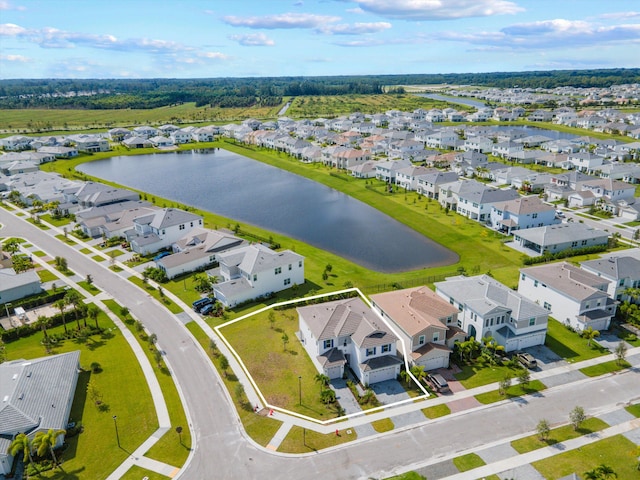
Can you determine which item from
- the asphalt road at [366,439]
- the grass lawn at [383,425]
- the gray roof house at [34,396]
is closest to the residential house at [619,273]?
the asphalt road at [366,439]

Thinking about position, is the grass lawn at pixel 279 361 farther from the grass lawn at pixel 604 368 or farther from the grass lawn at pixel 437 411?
the grass lawn at pixel 604 368

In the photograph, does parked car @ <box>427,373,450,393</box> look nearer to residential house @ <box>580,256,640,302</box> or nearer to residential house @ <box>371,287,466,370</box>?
residential house @ <box>371,287,466,370</box>

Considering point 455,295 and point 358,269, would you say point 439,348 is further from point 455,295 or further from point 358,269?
point 358,269

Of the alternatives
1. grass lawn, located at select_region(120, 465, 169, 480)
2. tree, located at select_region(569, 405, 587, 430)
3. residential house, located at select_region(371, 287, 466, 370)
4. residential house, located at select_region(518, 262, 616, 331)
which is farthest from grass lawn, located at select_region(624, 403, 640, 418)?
grass lawn, located at select_region(120, 465, 169, 480)

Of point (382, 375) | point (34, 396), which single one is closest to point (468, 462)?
point (382, 375)

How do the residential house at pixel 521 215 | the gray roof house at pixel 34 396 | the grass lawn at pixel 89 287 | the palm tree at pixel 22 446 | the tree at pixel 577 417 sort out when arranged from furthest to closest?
1. the residential house at pixel 521 215
2. the grass lawn at pixel 89 287
3. the tree at pixel 577 417
4. the gray roof house at pixel 34 396
5. the palm tree at pixel 22 446

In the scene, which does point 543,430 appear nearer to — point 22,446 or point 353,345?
point 353,345

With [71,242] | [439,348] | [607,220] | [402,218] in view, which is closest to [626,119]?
[607,220]
